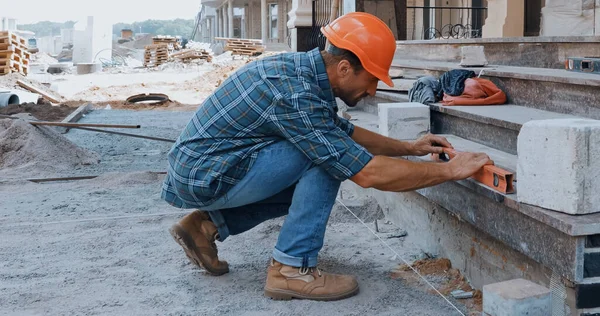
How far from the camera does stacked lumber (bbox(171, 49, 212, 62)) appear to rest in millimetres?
30453

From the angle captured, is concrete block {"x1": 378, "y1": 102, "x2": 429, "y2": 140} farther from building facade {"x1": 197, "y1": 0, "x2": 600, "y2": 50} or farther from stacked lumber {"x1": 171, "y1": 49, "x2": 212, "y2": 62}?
stacked lumber {"x1": 171, "y1": 49, "x2": 212, "y2": 62}

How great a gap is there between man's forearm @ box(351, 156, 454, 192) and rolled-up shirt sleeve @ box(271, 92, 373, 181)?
0.13ft

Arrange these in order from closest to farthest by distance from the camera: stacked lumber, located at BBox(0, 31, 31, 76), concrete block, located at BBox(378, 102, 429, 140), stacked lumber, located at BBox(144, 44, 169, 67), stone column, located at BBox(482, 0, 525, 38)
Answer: concrete block, located at BBox(378, 102, 429, 140)
stone column, located at BBox(482, 0, 525, 38)
stacked lumber, located at BBox(0, 31, 31, 76)
stacked lumber, located at BBox(144, 44, 169, 67)

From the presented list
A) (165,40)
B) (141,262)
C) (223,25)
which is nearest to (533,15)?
(141,262)

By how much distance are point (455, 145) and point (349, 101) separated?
1100mm

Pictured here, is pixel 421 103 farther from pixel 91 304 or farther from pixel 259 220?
pixel 91 304

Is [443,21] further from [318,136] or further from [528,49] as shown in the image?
[318,136]

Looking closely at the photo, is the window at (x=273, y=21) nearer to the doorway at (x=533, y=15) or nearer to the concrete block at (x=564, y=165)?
the doorway at (x=533, y=15)

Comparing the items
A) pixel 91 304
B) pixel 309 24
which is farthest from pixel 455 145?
pixel 309 24

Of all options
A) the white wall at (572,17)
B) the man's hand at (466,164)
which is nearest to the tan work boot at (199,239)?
the man's hand at (466,164)

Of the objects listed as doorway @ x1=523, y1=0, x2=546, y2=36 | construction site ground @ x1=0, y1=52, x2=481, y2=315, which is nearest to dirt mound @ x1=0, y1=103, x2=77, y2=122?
construction site ground @ x1=0, y1=52, x2=481, y2=315

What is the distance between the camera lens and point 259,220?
376cm

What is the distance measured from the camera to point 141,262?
408 cm

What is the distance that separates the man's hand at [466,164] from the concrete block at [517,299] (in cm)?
57
